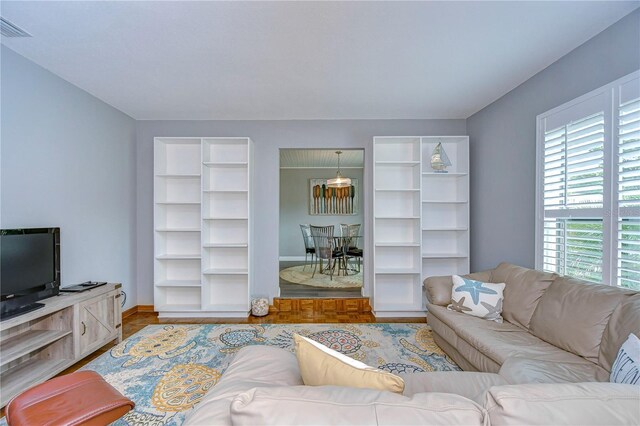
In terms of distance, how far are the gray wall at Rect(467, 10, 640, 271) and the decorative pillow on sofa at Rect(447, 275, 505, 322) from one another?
703 millimetres

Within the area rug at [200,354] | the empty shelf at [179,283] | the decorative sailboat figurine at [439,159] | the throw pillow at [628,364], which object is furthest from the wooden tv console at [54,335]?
the decorative sailboat figurine at [439,159]

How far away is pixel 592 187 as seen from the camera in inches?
83.1

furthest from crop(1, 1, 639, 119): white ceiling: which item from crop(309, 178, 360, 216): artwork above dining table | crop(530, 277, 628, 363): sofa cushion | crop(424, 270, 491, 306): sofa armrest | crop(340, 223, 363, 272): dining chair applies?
crop(309, 178, 360, 216): artwork above dining table

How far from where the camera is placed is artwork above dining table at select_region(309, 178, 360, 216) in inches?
306

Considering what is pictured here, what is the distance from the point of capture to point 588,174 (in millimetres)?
2145

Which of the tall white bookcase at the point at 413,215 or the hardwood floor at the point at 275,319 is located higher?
the tall white bookcase at the point at 413,215

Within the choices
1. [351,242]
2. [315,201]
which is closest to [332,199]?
[315,201]

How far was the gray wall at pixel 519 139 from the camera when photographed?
200cm

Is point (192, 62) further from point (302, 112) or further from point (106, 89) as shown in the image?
point (302, 112)

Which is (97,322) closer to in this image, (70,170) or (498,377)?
(70,170)

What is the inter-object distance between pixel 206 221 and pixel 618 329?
12.7 ft

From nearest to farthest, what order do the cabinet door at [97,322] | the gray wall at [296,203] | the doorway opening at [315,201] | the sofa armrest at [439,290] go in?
the cabinet door at [97,322], the sofa armrest at [439,290], the doorway opening at [315,201], the gray wall at [296,203]

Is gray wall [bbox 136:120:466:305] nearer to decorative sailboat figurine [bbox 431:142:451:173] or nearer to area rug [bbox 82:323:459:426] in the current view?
decorative sailboat figurine [bbox 431:142:451:173]

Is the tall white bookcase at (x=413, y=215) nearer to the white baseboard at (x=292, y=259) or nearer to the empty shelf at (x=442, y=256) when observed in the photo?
the empty shelf at (x=442, y=256)
